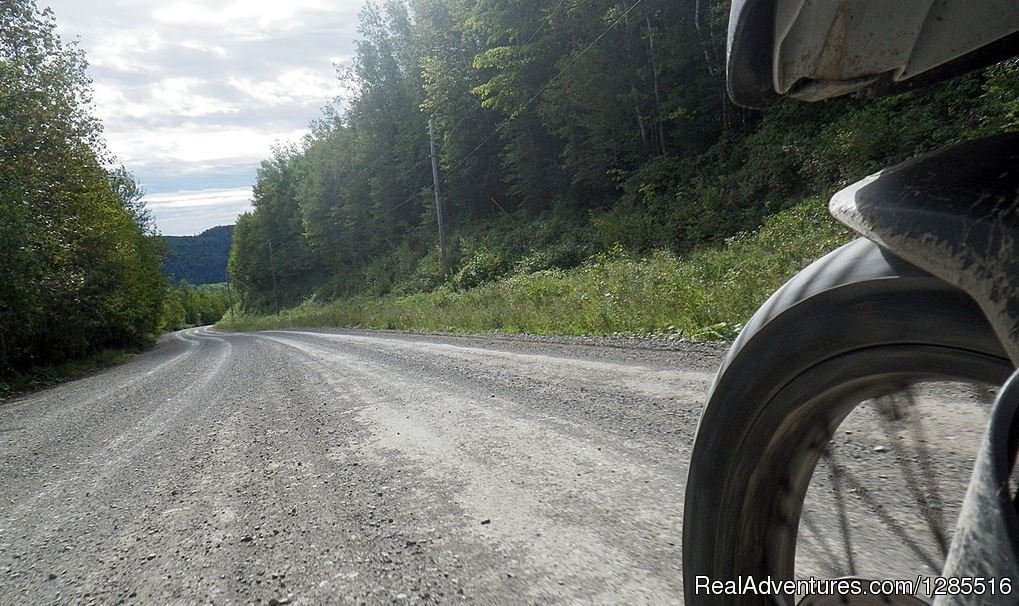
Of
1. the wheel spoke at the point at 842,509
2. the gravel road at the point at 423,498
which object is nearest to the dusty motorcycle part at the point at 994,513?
the gravel road at the point at 423,498

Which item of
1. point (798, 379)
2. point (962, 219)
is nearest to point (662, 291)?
point (798, 379)

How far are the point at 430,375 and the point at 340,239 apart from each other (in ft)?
128

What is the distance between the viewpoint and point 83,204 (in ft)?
54.1

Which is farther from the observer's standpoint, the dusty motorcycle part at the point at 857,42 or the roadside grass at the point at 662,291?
the roadside grass at the point at 662,291

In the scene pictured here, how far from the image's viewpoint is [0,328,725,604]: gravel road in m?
1.74

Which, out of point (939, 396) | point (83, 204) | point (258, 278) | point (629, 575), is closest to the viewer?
point (939, 396)

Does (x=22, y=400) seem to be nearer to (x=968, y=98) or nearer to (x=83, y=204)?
(x=83, y=204)

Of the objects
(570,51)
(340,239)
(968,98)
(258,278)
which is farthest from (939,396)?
(258,278)

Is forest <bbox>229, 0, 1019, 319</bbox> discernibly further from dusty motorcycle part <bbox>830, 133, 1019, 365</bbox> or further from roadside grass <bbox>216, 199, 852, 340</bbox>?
dusty motorcycle part <bbox>830, 133, 1019, 365</bbox>

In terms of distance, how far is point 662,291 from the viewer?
9508 mm

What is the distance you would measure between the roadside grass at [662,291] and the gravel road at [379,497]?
8.28 feet

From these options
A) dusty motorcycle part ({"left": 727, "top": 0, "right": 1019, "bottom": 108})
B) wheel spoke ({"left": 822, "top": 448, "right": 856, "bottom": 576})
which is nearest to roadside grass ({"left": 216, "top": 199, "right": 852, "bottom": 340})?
wheel spoke ({"left": 822, "top": 448, "right": 856, "bottom": 576})

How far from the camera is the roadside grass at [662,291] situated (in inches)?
293

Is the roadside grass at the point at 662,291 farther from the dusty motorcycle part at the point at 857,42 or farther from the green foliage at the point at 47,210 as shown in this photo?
the green foliage at the point at 47,210
